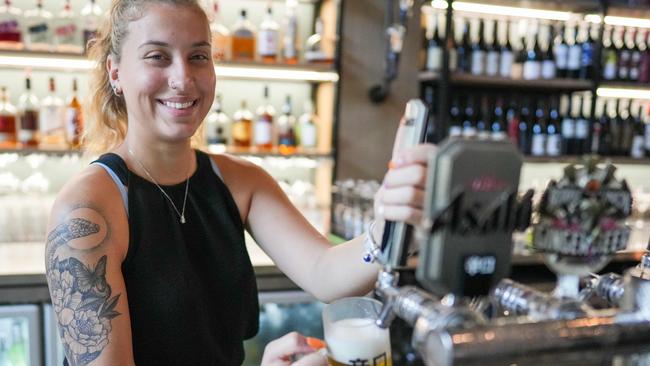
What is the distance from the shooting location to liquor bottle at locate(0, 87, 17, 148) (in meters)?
2.54

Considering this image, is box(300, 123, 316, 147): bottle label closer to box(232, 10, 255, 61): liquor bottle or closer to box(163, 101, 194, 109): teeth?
box(232, 10, 255, 61): liquor bottle

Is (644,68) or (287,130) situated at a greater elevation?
(644,68)

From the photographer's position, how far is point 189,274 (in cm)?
117

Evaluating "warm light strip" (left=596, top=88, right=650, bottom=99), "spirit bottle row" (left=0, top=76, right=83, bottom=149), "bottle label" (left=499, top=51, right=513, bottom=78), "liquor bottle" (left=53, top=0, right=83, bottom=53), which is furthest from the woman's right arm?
"warm light strip" (left=596, top=88, right=650, bottom=99)

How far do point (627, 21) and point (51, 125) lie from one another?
130 inches

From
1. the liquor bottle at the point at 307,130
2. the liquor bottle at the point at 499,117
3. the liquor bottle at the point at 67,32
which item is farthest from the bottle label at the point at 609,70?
the liquor bottle at the point at 67,32

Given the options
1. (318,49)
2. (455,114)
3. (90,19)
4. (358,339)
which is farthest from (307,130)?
(358,339)

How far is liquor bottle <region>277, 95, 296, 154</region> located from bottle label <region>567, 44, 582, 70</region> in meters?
1.64

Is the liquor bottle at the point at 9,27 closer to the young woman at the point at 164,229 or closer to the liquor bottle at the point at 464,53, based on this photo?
the young woman at the point at 164,229

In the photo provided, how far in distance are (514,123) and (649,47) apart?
3.45 feet

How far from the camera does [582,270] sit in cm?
52

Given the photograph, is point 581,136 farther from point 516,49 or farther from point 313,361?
point 313,361

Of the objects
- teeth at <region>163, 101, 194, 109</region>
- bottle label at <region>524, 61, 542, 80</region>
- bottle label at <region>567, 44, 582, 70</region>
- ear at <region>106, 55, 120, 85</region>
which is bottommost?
teeth at <region>163, 101, 194, 109</region>

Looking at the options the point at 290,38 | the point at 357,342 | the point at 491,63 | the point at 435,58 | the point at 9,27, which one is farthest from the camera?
the point at 491,63
